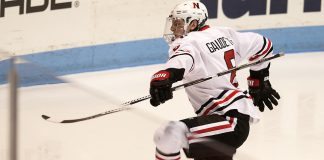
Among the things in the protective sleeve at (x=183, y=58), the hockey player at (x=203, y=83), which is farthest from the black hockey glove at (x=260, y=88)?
the protective sleeve at (x=183, y=58)

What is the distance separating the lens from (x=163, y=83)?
2877mm

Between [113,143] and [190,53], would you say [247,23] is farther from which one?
[190,53]

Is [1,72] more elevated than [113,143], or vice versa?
[1,72]

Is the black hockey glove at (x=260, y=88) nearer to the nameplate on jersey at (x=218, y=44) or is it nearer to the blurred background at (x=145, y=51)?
the blurred background at (x=145, y=51)

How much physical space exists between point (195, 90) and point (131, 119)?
1176 mm

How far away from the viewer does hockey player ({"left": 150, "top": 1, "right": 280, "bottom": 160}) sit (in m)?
2.91

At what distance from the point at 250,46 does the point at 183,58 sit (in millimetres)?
635

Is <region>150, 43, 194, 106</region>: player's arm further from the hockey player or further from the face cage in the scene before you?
the face cage

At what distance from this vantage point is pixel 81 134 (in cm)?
252

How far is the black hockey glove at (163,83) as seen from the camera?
288 cm

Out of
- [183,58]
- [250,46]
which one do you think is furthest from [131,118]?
[250,46]

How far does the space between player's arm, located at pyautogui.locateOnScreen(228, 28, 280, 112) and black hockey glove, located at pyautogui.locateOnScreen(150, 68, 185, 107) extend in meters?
0.58

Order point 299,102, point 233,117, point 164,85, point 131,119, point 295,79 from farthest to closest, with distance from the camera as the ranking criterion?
point 295,79, point 299,102, point 233,117, point 164,85, point 131,119

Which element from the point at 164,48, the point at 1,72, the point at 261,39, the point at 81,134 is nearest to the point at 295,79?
the point at 164,48
